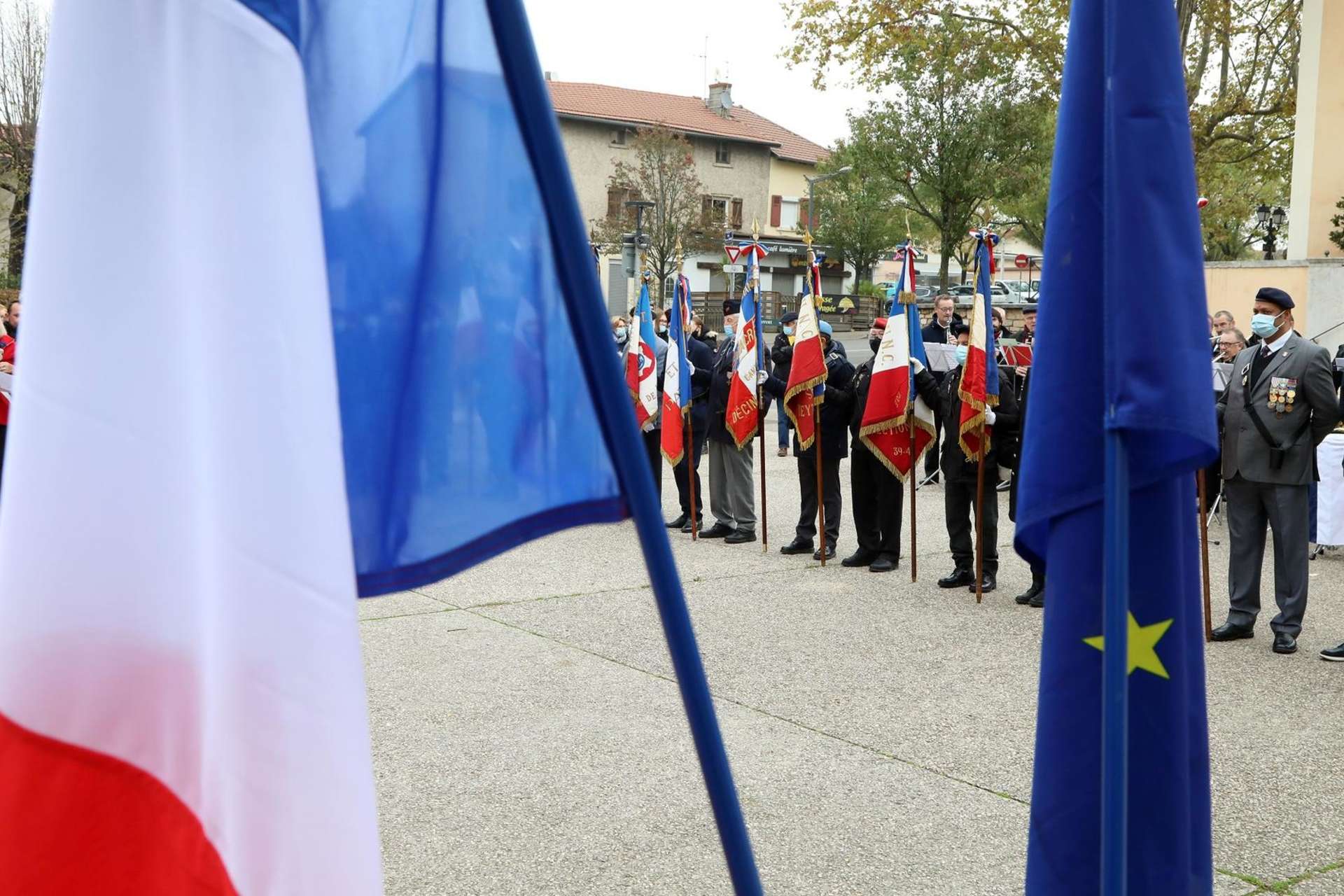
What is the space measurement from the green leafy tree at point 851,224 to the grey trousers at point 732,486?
132 ft

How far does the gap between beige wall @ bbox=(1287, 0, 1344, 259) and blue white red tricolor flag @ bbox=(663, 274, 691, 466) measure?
1542 centimetres

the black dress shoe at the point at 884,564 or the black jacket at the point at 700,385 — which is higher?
the black jacket at the point at 700,385

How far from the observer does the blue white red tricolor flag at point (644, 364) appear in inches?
516

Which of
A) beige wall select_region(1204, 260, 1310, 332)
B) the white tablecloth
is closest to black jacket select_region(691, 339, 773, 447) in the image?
the white tablecloth

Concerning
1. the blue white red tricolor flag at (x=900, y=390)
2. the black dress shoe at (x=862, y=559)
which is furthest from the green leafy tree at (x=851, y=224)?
the blue white red tricolor flag at (x=900, y=390)

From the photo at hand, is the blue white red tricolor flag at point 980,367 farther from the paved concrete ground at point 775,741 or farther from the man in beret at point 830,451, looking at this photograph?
the man in beret at point 830,451

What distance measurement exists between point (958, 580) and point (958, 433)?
1107 millimetres

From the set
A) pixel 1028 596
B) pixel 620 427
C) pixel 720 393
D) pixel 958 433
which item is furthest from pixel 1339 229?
pixel 620 427

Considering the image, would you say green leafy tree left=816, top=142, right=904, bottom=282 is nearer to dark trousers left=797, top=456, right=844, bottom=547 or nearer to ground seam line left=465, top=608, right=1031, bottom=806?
dark trousers left=797, top=456, right=844, bottom=547

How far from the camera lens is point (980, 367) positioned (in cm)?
930

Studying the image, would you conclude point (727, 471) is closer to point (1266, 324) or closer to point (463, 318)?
point (1266, 324)

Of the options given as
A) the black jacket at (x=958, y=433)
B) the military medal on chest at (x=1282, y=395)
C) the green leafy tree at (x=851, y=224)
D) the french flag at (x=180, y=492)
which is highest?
the green leafy tree at (x=851, y=224)

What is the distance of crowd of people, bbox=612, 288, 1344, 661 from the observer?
788 cm

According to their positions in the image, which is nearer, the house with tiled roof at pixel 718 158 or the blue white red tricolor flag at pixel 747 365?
the blue white red tricolor flag at pixel 747 365
